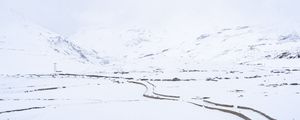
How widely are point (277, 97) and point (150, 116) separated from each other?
9.02 meters

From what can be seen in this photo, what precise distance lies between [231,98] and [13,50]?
16662cm

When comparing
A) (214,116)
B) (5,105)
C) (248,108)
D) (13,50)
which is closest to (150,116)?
(214,116)

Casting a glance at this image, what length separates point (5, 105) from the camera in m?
42.6

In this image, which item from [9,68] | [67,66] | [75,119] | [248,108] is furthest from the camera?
[67,66]

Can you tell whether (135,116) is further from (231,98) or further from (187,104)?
(231,98)

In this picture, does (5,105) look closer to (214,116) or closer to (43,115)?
(43,115)

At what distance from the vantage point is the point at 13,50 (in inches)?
7456

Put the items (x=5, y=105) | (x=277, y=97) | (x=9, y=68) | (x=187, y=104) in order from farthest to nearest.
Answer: (x=9, y=68), (x=5, y=105), (x=187, y=104), (x=277, y=97)

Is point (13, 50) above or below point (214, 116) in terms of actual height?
above

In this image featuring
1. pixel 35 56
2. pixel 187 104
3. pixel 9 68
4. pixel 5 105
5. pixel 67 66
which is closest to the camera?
pixel 187 104

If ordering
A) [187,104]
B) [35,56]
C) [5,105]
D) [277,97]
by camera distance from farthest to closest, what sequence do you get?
[35,56], [5,105], [187,104], [277,97]

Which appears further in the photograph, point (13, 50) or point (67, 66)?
point (13, 50)

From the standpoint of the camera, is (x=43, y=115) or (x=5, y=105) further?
(x=5, y=105)

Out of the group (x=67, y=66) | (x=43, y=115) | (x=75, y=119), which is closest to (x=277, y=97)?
(x=75, y=119)
